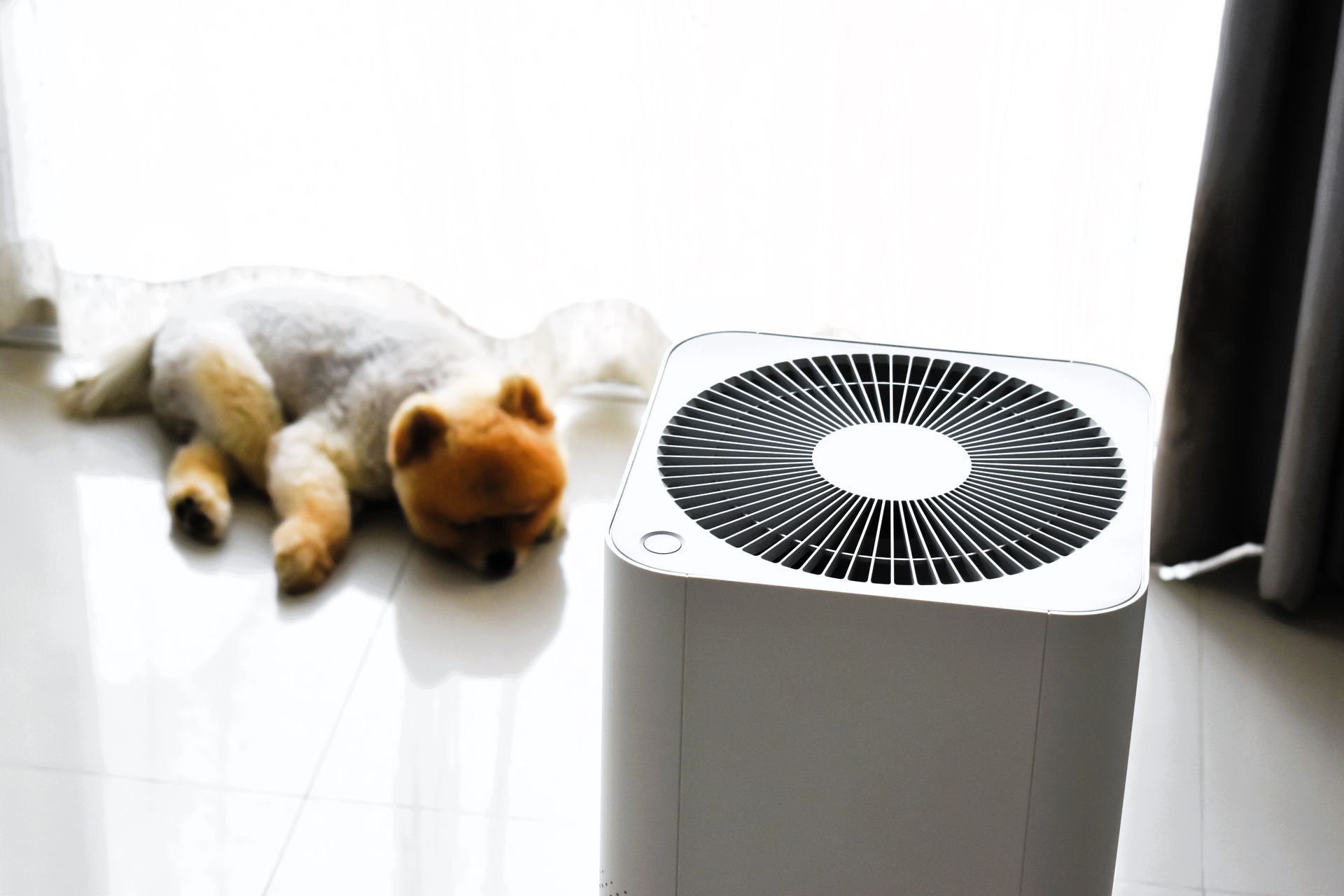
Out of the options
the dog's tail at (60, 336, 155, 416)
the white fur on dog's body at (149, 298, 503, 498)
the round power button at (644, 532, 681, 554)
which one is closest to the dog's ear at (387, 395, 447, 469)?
the white fur on dog's body at (149, 298, 503, 498)

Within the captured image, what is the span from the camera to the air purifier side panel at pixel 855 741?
35.5 inches

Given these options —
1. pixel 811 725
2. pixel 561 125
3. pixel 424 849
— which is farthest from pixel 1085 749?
pixel 561 125

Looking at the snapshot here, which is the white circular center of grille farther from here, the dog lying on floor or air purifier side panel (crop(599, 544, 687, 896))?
the dog lying on floor

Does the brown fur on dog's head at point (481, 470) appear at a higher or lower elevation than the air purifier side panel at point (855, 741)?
lower

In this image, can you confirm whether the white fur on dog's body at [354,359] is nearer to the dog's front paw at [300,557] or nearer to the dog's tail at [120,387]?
the dog's tail at [120,387]

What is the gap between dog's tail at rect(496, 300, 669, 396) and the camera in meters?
1.97

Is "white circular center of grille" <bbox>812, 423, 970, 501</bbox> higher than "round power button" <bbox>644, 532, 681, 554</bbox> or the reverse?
higher

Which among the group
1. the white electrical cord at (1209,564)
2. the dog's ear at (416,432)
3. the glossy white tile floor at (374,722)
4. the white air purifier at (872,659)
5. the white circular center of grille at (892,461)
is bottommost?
the glossy white tile floor at (374,722)

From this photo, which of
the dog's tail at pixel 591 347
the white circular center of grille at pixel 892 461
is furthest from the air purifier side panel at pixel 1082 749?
the dog's tail at pixel 591 347

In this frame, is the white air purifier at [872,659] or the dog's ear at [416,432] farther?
the dog's ear at [416,432]

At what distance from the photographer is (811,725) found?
36.8 inches

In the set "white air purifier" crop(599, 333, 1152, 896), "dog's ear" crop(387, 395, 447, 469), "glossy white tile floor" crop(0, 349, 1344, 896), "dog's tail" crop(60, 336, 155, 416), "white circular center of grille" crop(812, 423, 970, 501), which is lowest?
"glossy white tile floor" crop(0, 349, 1344, 896)

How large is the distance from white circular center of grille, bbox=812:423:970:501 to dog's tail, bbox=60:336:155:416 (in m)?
1.25

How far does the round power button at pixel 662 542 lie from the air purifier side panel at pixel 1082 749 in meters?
Result: 0.24
